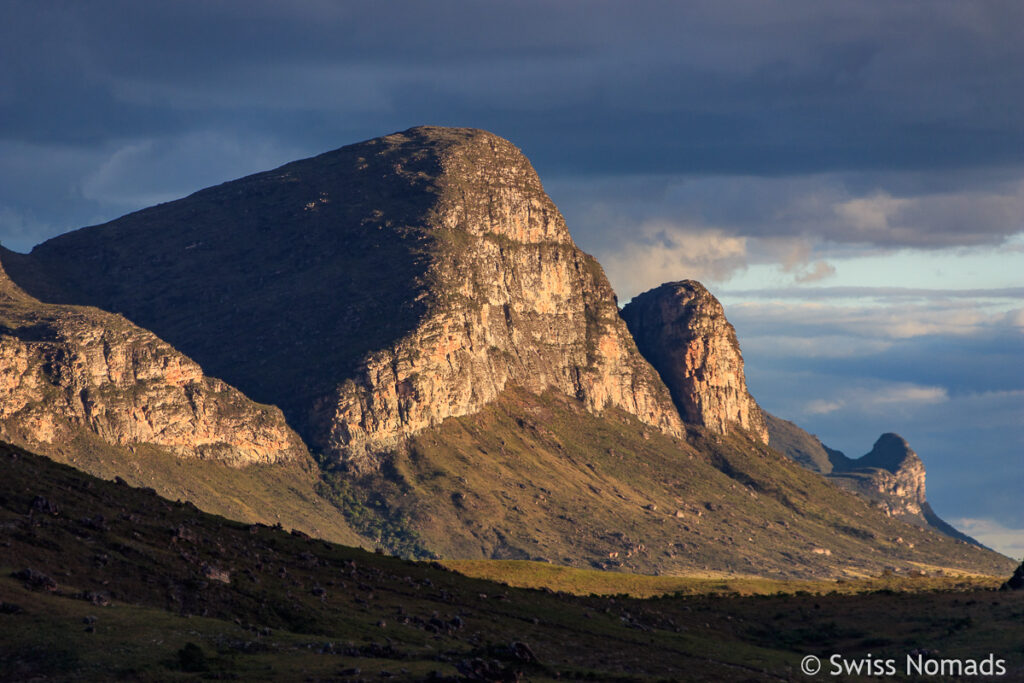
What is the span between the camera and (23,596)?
67.7 m

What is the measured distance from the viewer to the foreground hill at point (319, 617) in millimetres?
64250

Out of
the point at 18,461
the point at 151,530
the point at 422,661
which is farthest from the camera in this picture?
the point at 18,461

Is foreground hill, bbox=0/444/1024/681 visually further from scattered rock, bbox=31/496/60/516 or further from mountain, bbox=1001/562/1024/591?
mountain, bbox=1001/562/1024/591

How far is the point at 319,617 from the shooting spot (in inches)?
3219

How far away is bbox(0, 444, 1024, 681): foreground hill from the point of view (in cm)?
6425

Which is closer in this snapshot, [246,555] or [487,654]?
[487,654]

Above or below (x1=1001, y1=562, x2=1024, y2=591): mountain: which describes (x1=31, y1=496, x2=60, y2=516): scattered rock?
above

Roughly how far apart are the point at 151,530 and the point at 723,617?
55.1m

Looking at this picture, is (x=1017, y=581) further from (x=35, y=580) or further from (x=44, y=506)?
(x=35, y=580)

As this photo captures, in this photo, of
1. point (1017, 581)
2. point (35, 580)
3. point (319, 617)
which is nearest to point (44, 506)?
point (35, 580)

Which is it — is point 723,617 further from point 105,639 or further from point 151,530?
point 105,639

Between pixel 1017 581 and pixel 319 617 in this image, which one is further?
pixel 1017 581

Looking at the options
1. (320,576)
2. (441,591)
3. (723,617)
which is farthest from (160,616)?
(723,617)

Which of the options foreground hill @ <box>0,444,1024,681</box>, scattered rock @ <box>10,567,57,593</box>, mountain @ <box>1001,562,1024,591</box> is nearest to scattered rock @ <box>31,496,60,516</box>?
foreground hill @ <box>0,444,1024,681</box>
